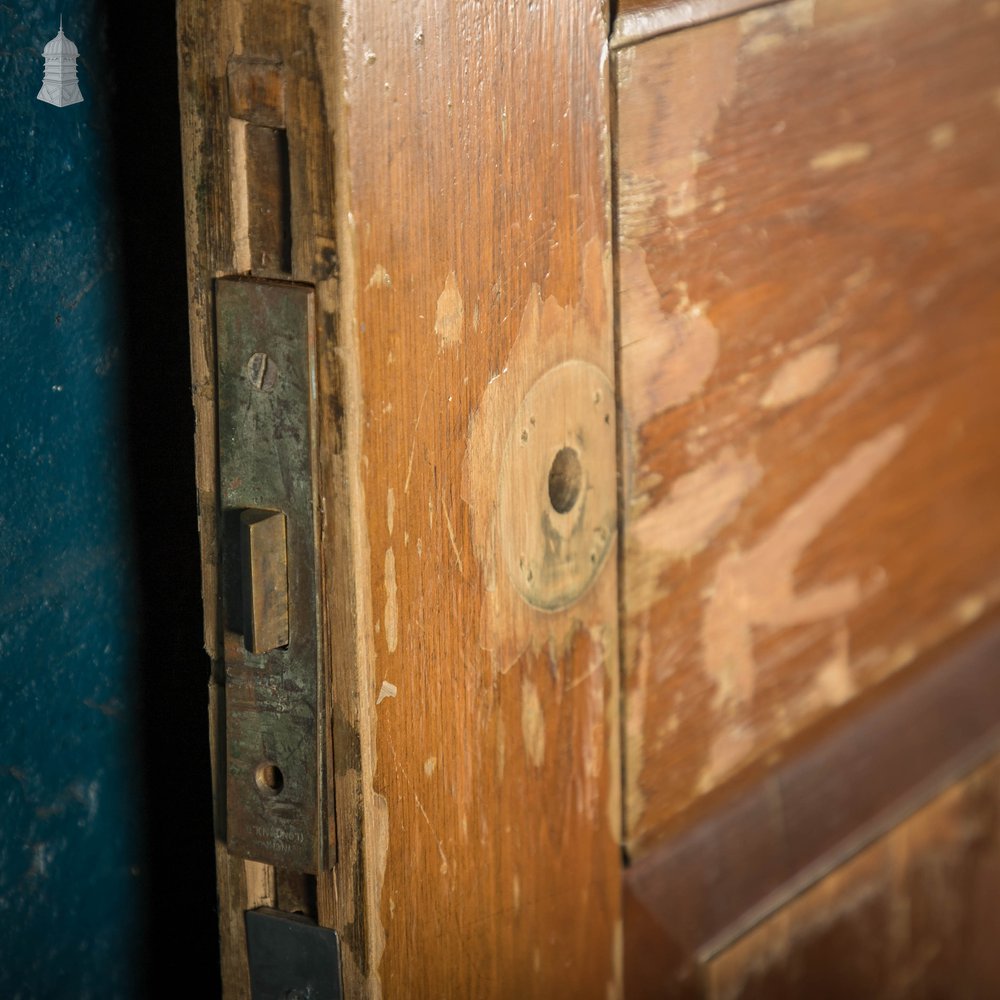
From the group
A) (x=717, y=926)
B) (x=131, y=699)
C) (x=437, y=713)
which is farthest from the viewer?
(x=717, y=926)

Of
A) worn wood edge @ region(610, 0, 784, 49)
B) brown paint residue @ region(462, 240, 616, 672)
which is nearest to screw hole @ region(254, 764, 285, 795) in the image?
brown paint residue @ region(462, 240, 616, 672)

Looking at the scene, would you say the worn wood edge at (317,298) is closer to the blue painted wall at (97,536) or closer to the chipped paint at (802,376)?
the blue painted wall at (97,536)

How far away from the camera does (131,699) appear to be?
2.14ft

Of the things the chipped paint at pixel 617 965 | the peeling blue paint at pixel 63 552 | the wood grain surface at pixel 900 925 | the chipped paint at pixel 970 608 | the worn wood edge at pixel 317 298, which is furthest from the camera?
the chipped paint at pixel 970 608

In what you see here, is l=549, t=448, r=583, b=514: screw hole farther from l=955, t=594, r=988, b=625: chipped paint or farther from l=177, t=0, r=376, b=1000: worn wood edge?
l=955, t=594, r=988, b=625: chipped paint

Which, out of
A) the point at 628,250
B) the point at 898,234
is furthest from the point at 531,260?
the point at 898,234

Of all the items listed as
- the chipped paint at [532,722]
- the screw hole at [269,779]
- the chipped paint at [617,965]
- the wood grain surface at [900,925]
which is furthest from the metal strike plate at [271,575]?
the wood grain surface at [900,925]

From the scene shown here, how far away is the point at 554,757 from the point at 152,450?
0.23 metres

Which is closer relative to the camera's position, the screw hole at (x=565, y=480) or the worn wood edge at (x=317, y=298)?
the worn wood edge at (x=317, y=298)

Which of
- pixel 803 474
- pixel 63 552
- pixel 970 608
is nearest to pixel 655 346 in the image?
pixel 803 474

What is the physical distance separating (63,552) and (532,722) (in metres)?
0.22

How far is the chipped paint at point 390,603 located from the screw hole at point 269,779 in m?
0.06

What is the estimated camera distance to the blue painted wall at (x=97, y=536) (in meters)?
0.58

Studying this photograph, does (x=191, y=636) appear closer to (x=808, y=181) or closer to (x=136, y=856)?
(x=136, y=856)
